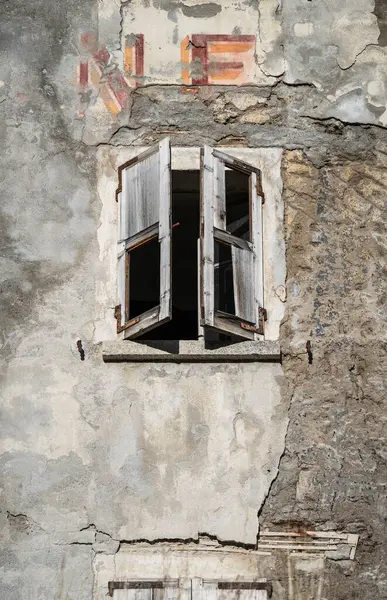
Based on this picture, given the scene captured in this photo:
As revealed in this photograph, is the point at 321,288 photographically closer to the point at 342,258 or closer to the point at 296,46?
the point at 342,258

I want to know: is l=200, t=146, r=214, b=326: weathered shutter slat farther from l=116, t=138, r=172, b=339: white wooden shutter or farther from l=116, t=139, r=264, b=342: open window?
l=116, t=138, r=172, b=339: white wooden shutter

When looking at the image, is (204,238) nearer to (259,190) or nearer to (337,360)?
(259,190)

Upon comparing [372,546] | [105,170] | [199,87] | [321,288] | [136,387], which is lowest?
[372,546]

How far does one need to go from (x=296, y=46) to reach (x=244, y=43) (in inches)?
12.9

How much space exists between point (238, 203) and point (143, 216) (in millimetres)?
1129

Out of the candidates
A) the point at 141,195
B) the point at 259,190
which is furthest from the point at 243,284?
the point at 141,195

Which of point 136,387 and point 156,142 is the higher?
point 156,142

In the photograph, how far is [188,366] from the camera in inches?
257

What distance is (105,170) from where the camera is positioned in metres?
6.92

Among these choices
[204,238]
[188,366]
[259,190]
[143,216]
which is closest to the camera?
[204,238]

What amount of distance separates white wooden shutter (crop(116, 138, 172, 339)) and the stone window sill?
0.33ft

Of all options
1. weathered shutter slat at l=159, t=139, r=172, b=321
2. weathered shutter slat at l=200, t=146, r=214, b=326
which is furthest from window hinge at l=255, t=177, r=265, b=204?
weathered shutter slat at l=159, t=139, r=172, b=321

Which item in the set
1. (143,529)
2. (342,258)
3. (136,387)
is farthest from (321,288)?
(143,529)

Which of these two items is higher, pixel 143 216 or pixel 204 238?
pixel 143 216
